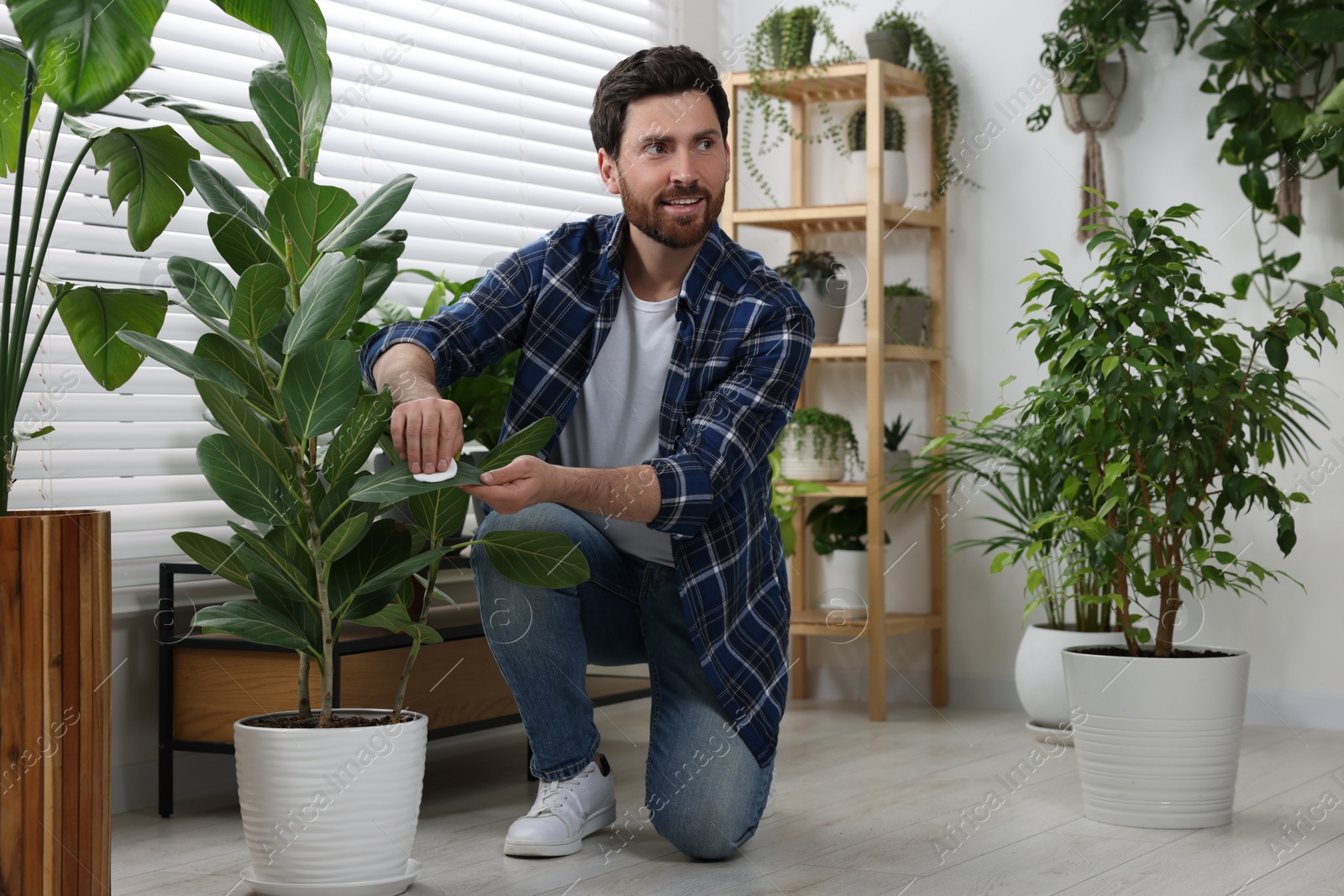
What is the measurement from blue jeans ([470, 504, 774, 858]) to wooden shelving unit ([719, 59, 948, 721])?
1.24 meters

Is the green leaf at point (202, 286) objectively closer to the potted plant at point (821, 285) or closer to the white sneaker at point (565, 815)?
the white sneaker at point (565, 815)

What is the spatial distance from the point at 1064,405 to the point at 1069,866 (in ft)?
2.11

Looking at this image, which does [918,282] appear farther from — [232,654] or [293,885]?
[293,885]

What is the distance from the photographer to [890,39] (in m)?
3.19

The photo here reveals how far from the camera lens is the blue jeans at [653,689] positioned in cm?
177

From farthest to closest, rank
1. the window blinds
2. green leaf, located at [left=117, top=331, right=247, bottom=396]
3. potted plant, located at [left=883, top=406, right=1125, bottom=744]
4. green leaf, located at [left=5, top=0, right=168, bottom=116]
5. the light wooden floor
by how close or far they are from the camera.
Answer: potted plant, located at [left=883, top=406, right=1125, bottom=744]
the window blinds
the light wooden floor
green leaf, located at [left=117, top=331, right=247, bottom=396]
green leaf, located at [left=5, top=0, right=168, bottom=116]

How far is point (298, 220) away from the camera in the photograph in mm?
1537

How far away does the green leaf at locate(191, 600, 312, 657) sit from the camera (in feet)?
4.92

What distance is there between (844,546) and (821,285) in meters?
0.62

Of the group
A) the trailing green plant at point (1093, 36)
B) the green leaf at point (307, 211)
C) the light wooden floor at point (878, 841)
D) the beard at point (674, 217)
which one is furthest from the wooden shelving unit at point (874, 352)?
the green leaf at point (307, 211)

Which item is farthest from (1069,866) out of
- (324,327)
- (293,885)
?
(324,327)

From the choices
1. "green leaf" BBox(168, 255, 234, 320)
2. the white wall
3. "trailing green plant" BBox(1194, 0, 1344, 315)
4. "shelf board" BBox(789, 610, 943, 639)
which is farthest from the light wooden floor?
"trailing green plant" BBox(1194, 0, 1344, 315)

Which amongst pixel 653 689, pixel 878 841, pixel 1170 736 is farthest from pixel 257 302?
pixel 1170 736

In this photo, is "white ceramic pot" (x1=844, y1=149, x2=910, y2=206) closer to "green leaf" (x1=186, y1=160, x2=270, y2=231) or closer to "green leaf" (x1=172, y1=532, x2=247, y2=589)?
"green leaf" (x1=186, y1=160, x2=270, y2=231)
